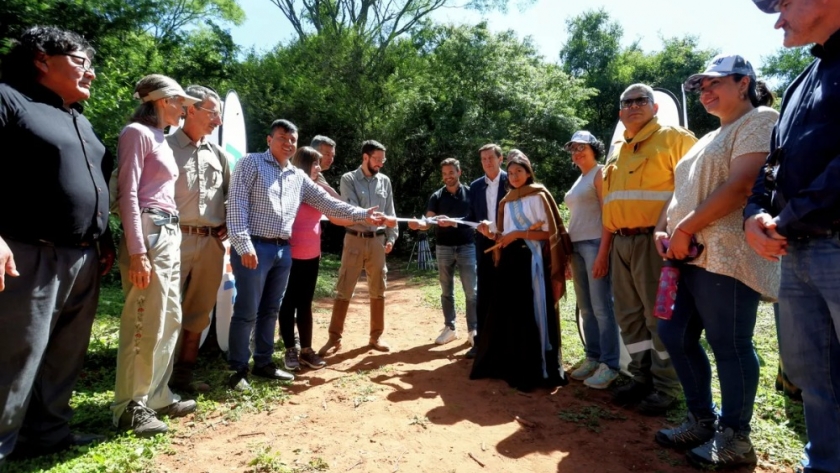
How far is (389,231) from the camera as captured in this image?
17.7ft

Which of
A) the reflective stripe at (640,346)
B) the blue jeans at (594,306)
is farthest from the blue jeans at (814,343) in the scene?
the blue jeans at (594,306)

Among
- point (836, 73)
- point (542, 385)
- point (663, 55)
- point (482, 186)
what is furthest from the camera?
point (663, 55)

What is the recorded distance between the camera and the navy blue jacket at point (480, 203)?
17.1 ft

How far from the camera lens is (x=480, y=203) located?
5.32 m

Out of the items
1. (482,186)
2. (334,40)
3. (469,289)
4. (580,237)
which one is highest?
(334,40)

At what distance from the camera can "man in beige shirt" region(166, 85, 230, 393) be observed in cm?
342

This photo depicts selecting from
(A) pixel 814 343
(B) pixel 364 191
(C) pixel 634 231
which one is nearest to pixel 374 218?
(B) pixel 364 191

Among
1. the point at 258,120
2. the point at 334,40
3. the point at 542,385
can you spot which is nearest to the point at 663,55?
the point at 334,40

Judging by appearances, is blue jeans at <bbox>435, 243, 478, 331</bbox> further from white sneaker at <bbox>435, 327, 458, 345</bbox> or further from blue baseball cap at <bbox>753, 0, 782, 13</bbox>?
blue baseball cap at <bbox>753, 0, 782, 13</bbox>

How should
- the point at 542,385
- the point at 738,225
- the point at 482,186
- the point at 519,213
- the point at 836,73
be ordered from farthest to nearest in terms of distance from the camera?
the point at 482,186 → the point at 519,213 → the point at 542,385 → the point at 738,225 → the point at 836,73

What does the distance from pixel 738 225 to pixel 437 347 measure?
3481mm

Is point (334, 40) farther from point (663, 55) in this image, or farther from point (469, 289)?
point (663, 55)

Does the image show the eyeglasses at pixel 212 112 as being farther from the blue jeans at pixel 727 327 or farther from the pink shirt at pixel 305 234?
the blue jeans at pixel 727 327

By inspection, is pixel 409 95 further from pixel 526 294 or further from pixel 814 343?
pixel 814 343
